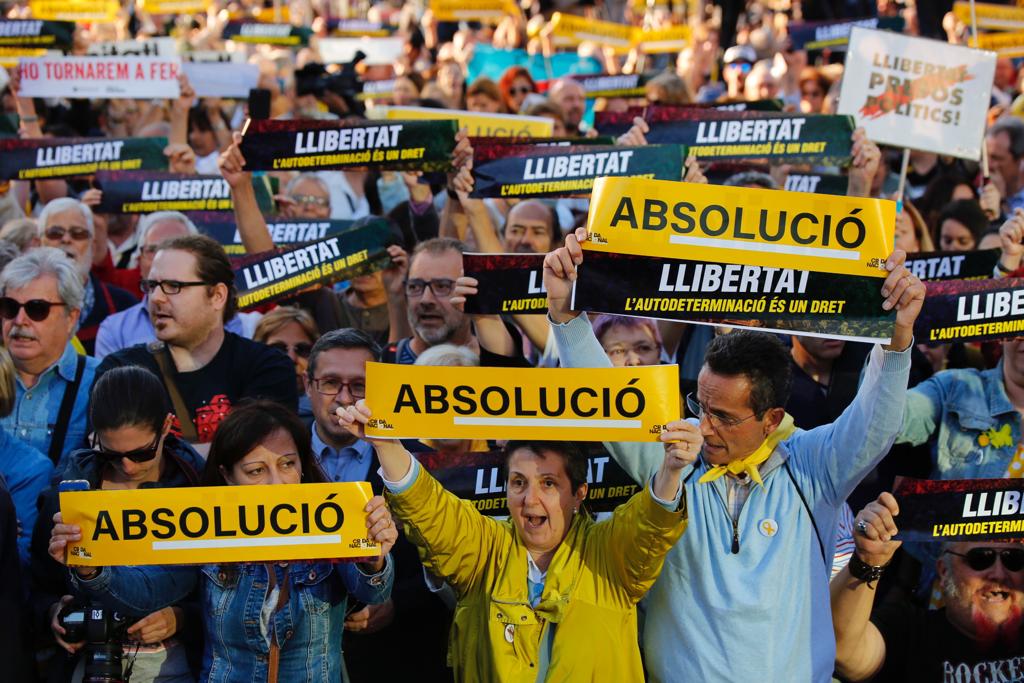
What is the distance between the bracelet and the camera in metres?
4.02

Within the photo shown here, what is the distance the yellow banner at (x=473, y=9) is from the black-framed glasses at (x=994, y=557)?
37.1 ft

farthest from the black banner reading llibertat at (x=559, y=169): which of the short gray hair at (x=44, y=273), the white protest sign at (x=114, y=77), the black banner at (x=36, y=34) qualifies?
the black banner at (x=36, y=34)

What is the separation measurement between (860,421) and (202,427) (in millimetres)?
2573

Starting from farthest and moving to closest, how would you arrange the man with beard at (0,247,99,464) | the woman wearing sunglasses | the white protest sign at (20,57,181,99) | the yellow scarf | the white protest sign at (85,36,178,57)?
Result: the white protest sign at (85,36,178,57) < the white protest sign at (20,57,181,99) < the man with beard at (0,247,99,464) < the woman wearing sunglasses < the yellow scarf

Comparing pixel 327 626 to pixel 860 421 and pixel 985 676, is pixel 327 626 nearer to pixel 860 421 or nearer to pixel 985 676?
pixel 860 421

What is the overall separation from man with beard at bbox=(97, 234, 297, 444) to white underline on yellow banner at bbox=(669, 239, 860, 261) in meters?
1.90

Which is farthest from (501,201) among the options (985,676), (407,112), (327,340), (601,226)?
(985,676)

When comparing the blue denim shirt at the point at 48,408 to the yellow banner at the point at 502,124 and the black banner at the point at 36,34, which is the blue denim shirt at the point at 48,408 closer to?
the yellow banner at the point at 502,124

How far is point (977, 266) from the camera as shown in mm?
5906

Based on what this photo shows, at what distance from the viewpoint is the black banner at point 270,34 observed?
13.3m

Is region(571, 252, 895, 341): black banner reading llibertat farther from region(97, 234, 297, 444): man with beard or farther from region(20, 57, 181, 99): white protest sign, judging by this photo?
region(20, 57, 181, 99): white protest sign

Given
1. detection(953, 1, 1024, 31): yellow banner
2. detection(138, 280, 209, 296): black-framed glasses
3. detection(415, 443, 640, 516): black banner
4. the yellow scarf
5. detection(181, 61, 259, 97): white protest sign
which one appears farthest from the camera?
detection(953, 1, 1024, 31): yellow banner

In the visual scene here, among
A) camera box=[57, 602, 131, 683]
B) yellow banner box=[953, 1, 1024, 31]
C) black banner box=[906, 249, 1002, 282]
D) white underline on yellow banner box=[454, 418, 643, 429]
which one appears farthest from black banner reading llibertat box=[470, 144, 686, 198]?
yellow banner box=[953, 1, 1024, 31]

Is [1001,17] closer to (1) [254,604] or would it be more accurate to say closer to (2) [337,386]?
(2) [337,386]
